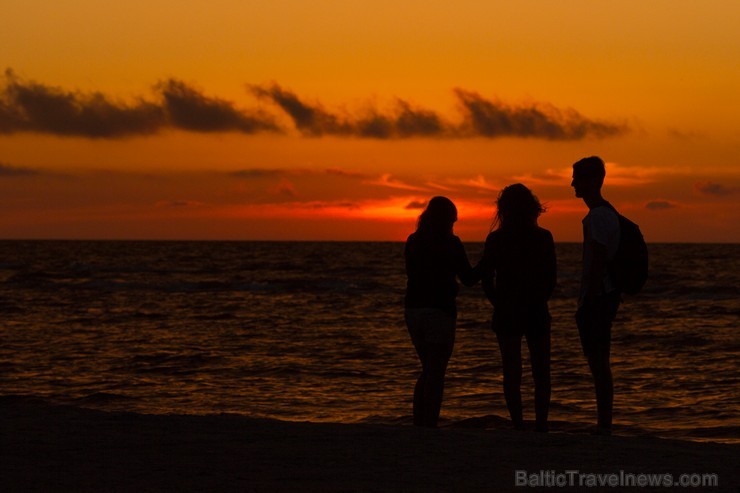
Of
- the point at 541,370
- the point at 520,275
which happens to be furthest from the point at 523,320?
the point at 541,370

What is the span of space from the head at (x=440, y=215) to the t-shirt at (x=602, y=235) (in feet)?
3.31

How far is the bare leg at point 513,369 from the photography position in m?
7.31

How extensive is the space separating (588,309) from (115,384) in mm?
9631

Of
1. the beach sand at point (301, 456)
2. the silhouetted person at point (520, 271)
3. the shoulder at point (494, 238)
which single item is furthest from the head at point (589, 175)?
the beach sand at point (301, 456)

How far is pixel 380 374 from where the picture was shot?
52.4 ft

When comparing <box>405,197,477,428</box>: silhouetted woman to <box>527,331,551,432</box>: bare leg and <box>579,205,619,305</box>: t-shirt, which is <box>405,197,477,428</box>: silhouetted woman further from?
<box>579,205,619,305</box>: t-shirt

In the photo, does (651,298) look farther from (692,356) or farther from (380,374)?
(380,374)

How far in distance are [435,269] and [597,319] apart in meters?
1.24

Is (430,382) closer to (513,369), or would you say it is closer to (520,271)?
(513,369)

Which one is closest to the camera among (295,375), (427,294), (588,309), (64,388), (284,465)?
(284,465)

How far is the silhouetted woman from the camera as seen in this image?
24.1ft

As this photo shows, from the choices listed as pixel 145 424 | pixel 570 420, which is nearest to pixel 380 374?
pixel 570 420

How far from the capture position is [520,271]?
718 cm

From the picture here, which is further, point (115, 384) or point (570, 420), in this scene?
point (115, 384)
